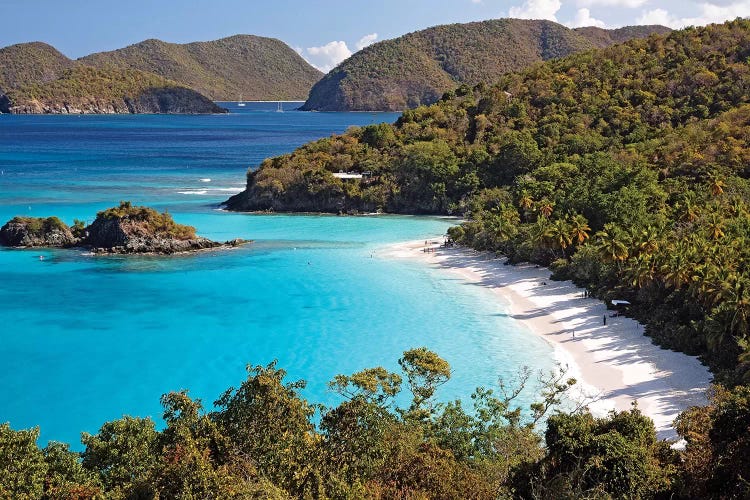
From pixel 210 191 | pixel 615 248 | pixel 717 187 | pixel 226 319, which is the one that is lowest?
pixel 226 319

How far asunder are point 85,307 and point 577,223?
99.7ft

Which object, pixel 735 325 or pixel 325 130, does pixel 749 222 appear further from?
pixel 325 130

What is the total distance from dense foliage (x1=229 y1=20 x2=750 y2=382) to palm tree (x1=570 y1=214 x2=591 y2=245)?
102 mm

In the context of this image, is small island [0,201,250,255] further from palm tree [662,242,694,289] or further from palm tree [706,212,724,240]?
palm tree [662,242,694,289]

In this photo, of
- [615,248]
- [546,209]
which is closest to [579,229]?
[546,209]

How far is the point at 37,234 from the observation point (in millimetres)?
60188

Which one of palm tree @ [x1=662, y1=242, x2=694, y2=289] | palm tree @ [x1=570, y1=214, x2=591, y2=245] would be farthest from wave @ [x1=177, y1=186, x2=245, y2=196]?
palm tree @ [x1=662, y1=242, x2=694, y2=289]

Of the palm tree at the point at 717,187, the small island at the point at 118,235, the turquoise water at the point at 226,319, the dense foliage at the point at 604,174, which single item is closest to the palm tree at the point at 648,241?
the dense foliage at the point at 604,174

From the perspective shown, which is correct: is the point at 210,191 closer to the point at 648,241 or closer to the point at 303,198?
the point at 303,198

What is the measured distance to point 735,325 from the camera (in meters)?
29.7

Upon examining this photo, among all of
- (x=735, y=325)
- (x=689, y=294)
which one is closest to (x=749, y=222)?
(x=689, y=294)

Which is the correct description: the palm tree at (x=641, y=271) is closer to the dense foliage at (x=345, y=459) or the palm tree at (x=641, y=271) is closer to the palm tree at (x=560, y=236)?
the palm tree at (x=560, y=236)

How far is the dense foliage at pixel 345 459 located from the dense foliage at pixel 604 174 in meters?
12.5

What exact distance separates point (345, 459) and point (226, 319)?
2530 centimetres
